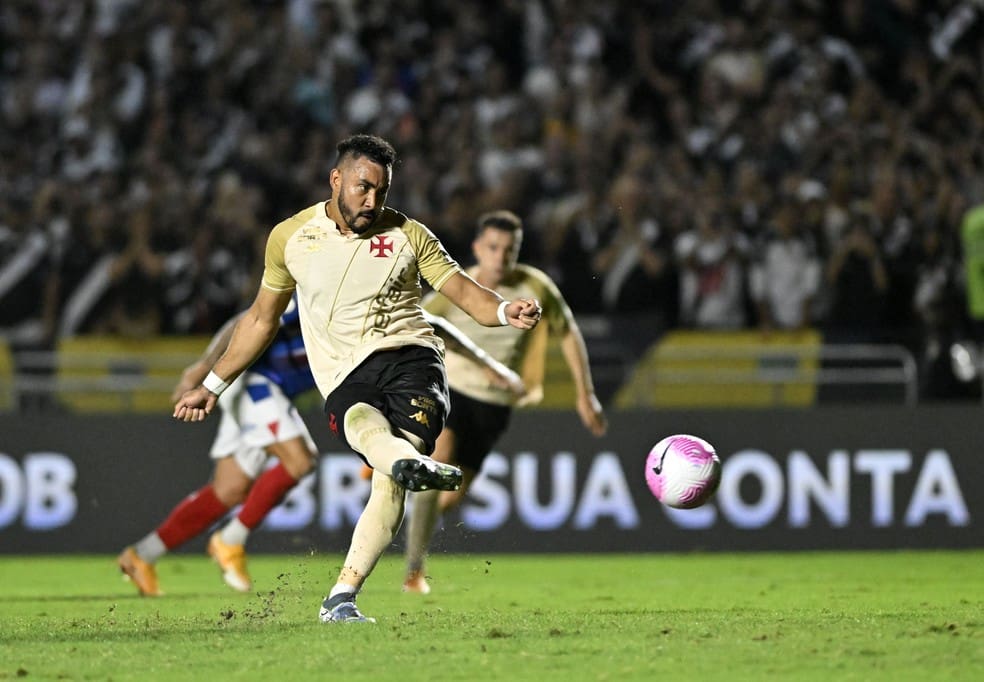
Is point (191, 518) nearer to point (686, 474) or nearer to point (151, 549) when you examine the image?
point (151, 549)

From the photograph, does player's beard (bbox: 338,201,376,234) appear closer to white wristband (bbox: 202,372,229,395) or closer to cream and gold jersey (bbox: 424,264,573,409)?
white wristband (bbox: 202,372,229,395)

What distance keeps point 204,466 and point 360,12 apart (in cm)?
660

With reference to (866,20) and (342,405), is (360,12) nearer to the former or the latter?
(866,20)

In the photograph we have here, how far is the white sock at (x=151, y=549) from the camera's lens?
467 inches

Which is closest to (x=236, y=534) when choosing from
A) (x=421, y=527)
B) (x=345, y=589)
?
(x=421, y=527)

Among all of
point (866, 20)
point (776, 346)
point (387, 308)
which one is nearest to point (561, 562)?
point (776, 346)

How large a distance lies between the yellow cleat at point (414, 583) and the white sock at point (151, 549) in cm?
169

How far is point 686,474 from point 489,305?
1.88 m

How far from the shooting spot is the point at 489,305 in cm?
841

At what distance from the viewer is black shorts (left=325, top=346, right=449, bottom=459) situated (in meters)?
8.50

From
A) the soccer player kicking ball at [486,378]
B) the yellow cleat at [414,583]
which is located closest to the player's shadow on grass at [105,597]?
the yellow cleat at [414,583]

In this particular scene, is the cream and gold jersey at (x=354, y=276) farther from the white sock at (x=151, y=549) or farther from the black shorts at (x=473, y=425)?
the white sock at (x=151, y=549)

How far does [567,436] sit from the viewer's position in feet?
51.2

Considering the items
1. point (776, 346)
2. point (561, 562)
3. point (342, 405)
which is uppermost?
point (776, 346)
